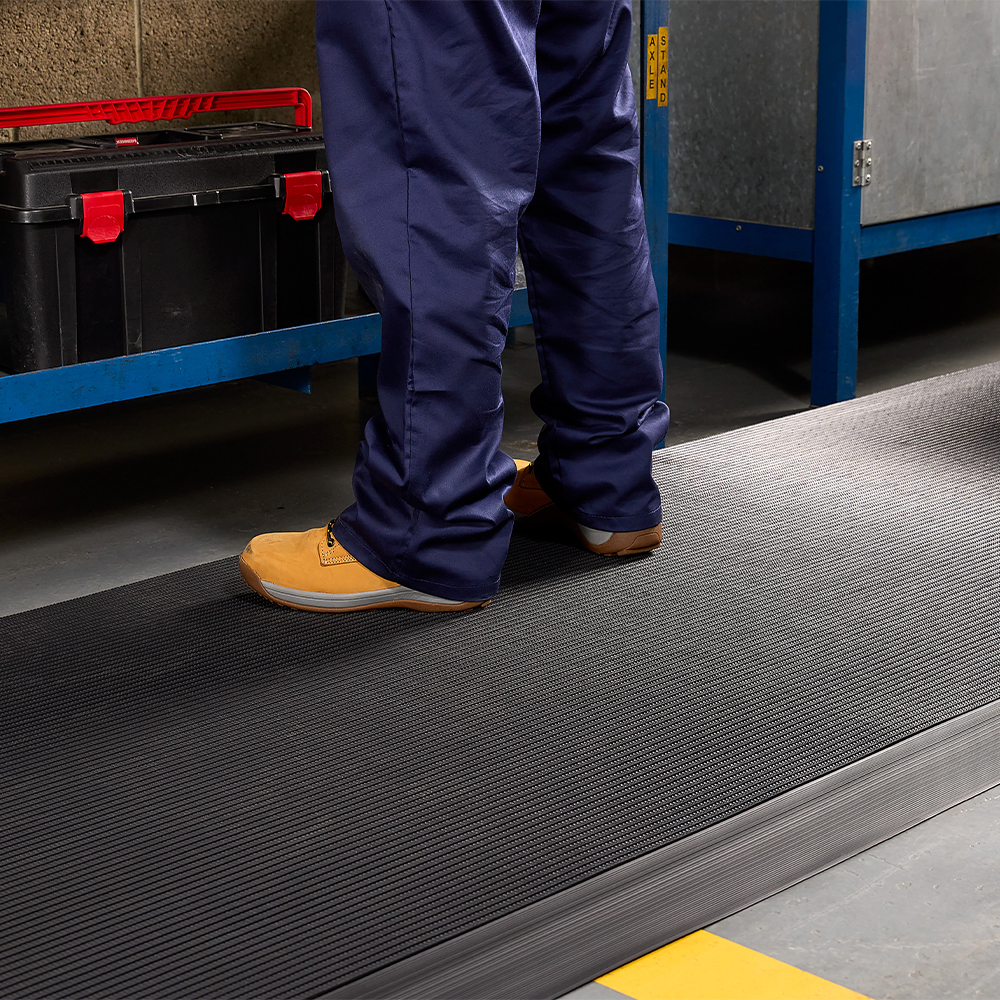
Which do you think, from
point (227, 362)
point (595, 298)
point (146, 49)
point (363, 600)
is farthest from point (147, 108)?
point (363, 600)

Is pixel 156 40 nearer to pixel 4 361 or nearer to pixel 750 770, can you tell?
pixel 4 361

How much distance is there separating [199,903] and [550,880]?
0.29 m

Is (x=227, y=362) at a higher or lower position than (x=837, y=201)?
lower

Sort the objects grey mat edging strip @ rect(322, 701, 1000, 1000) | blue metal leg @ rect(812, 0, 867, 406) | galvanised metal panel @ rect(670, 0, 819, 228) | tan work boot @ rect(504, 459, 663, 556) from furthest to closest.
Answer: galvanised metal panel @ rect(670, 0, 819, 228) → blue metal leg @ rect(812, 0, 867, 406) → tan work boot @ rect(504, 459, 663, 556) → grey mat edging strip @ rect(322, 701, 1000, 1000)

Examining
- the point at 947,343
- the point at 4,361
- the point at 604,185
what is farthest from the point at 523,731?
the point at 947,343

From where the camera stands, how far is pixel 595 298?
1711mm

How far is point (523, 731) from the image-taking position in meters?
1.33

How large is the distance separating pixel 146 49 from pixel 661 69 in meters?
1.25

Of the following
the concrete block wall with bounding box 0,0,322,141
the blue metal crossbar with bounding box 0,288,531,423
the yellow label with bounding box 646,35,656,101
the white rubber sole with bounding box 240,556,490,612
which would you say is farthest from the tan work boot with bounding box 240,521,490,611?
the concrete block wall with bounding box 0,0,322,141

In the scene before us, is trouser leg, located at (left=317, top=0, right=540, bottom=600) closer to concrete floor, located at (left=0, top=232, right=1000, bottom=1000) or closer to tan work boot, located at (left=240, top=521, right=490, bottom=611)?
tan work boot, located at (left=240, top=521, right=490, bottom=611)

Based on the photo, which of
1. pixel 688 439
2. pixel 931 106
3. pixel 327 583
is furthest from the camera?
pixel 931 106

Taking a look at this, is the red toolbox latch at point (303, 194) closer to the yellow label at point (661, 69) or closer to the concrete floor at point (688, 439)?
the concrete floor at point (688, 439)

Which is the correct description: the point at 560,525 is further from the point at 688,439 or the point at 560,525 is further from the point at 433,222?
the point at 688,439

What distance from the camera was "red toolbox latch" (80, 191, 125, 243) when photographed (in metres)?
1.92
